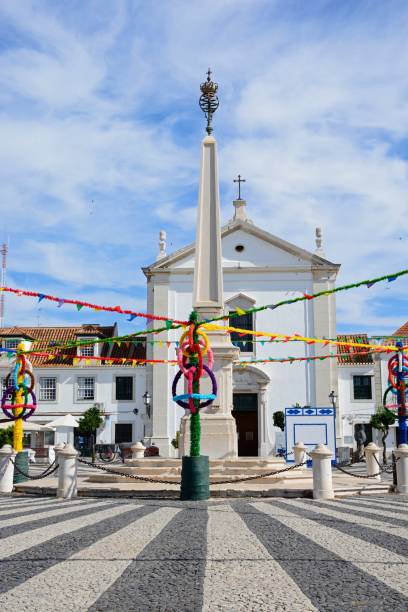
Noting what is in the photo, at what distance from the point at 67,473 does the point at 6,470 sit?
94.6 inches

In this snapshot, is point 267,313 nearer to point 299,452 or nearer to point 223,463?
point 299,452

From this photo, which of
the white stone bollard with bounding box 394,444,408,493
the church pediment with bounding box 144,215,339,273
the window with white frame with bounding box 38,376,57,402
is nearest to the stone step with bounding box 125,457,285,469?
the white stone bollard with bounding box 394,444,408,493

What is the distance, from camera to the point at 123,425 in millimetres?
40969

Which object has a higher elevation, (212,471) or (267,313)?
(267,313)

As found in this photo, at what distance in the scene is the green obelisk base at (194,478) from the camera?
38.8ft

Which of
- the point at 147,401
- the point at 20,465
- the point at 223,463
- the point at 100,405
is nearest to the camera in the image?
the point at 223,463

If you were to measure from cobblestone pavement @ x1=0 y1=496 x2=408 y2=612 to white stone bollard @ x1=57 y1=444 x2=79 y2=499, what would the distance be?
3.55m

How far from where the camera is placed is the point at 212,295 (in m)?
17.7

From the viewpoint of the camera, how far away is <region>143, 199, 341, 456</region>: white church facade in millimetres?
34656

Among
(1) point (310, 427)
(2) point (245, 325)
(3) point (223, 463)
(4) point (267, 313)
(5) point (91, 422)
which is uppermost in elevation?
(4) point (267, 313)

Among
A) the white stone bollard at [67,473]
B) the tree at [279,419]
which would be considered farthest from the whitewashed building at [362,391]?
the white stone bollard at [67,473]

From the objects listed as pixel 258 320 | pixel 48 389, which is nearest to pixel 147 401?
pixel 258 320

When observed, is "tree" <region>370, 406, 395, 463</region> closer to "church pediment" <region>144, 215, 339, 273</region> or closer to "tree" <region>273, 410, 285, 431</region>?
"tree" <region>273, 410, 285, 431</region>

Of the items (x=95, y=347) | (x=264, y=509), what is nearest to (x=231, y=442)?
(x=264, y=509)
